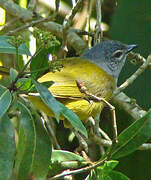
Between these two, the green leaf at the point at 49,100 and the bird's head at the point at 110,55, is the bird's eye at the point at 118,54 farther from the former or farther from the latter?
the green leaf at the point at 49,100

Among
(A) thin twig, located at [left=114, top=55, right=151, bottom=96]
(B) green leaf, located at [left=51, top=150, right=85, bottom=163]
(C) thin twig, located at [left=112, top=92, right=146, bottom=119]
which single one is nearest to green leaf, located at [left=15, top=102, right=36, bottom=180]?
(B) green leaf, located at [left=51, top=150, right=85, bottom=163]

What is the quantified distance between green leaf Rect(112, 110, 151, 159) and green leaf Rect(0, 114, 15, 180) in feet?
2.25

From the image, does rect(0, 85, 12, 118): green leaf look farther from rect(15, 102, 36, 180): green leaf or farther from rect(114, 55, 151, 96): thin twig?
rect(114, 55, 151, 96): thin twig

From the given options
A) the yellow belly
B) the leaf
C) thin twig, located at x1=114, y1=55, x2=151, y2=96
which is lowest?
the yellow belly

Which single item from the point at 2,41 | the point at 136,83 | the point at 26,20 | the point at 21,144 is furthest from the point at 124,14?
Answer: the point at 21,144

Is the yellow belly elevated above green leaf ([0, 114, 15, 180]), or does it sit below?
below

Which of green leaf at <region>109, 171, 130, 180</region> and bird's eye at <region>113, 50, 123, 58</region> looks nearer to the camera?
green leaf at <region>109, 171, 130, 180</region>

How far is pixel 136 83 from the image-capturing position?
4617 mm

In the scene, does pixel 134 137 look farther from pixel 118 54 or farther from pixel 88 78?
pixel 118 54

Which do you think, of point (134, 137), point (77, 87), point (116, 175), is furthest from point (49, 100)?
point (77, 87)

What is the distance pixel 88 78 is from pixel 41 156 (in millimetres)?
1487

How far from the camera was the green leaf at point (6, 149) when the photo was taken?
2211 mm

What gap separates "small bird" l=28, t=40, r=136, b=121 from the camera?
3.54m

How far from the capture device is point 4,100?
2.34 meters
